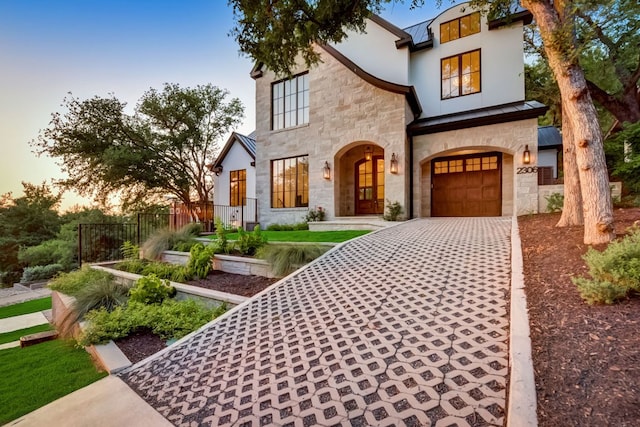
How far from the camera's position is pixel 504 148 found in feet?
30.2

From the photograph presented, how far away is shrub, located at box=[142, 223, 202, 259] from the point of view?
293 inches

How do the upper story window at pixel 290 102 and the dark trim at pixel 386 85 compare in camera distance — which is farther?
the upper story window at pixel 290 102

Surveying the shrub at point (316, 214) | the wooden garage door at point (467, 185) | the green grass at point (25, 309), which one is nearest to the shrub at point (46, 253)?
the green grass at point (25, 309)

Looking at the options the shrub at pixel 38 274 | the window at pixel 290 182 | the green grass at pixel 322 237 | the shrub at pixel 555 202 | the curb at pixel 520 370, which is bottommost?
the shrub at pixel 38 274

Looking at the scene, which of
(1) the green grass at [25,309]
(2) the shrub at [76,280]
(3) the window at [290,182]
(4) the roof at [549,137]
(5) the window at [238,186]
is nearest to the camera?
(2) the shrub at [76,280]

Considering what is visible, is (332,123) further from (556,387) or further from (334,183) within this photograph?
(556,387)

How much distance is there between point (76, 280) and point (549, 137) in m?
20.7

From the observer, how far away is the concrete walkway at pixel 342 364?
192 cm

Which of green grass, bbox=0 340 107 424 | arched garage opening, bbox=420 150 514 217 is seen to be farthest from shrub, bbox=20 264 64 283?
arched garage opening, bbox=420 150 514 217

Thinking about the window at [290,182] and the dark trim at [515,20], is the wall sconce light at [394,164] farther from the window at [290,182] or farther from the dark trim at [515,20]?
the dark trim at [515,20]

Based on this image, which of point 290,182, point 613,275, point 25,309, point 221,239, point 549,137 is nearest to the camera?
point 613,275

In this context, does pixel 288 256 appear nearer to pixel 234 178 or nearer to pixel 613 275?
pixel 613 275

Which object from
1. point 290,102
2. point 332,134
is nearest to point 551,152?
point 332,134

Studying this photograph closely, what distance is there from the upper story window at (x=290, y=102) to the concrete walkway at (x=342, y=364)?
984 cm
